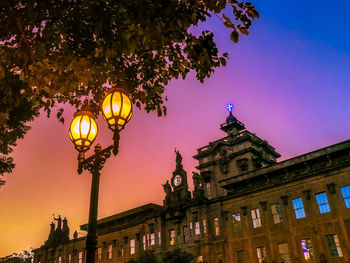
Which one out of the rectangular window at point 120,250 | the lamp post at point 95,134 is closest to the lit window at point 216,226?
the rectangular window at point 120,250

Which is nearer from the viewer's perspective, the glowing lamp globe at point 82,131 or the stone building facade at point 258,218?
the glowing lamp globe at point 82,131

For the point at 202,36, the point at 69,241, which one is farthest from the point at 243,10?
the point at 69,241

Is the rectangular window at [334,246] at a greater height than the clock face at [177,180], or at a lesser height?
lesser

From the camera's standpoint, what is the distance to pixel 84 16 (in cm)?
799

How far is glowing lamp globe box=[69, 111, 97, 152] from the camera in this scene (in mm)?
6941

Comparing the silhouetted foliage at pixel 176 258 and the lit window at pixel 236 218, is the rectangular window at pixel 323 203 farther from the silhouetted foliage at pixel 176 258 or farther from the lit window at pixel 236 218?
the silhouetted foliage at pixel 176 258

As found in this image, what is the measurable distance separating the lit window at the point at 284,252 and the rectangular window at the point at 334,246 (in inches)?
152

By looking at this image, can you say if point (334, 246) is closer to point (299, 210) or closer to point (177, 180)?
point (299, 210)

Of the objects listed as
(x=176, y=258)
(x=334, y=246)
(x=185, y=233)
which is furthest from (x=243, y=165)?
(x=176, y=258)

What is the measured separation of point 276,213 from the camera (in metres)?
33.0

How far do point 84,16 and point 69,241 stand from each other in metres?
54.2

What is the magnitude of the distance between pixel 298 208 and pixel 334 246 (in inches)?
180

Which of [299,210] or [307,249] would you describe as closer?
[307,249]

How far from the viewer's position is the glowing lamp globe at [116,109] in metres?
6.47
